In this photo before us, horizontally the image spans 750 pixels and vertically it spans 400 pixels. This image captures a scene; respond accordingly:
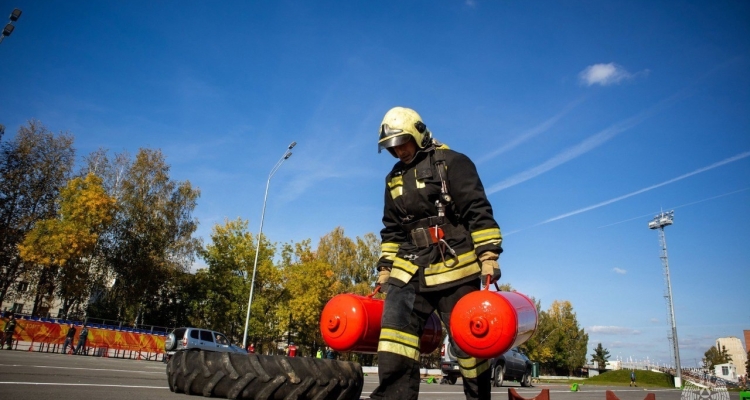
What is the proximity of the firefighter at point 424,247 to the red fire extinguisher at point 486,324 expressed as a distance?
27 centimetres

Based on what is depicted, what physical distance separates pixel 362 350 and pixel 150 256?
3785 centimetres

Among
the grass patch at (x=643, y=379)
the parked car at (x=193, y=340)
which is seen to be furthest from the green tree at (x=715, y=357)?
the parked car at (x=193, y=340)

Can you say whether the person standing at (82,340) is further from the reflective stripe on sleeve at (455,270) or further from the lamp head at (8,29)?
the reflective stripe on sleeve at (455,270)

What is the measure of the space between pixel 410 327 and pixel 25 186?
4109 centimetres

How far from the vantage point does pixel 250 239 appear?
42.6 meters

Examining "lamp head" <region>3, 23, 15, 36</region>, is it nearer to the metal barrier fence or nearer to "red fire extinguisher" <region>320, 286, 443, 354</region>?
the metal barrier fence

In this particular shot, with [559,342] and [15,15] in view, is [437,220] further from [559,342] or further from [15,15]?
[559,342]

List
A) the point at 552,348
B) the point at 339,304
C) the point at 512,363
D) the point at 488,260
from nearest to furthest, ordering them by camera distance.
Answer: the point at 488,260, the point at 339,304, the point at 512,363, the point at 552,348

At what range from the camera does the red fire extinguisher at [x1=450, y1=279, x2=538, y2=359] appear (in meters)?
2.95

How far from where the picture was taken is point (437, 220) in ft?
12.1

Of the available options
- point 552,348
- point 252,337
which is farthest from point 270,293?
point 552,348

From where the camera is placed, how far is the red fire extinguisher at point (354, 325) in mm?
3695

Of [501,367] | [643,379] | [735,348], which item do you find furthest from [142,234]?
[735,348]

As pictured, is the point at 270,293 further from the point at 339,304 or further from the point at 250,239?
the point at 339,304
